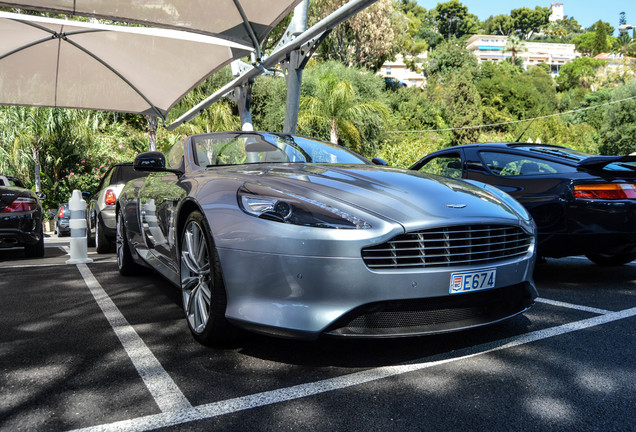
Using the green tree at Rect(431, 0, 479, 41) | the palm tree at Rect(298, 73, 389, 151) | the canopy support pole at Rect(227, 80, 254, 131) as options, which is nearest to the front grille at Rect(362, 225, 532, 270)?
the canopy support pole at Rect(227, 80, 254, 131)

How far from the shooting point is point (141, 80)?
1377 centimetres

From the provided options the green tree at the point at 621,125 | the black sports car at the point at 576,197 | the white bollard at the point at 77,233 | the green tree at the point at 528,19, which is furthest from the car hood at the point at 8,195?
the green tree at the point at 528,19

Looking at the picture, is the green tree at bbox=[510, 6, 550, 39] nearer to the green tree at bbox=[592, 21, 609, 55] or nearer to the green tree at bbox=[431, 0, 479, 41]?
the green tree at bbox=[592, 21, 609, 55]

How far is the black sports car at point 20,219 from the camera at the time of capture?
7.51 meters

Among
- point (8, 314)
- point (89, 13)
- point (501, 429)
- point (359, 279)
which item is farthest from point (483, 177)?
point (89, 13)

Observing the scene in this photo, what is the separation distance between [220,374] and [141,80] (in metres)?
12.2

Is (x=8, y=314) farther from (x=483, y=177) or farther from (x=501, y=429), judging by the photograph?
(x=483, y=177)

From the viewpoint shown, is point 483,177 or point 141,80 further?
point 141,80

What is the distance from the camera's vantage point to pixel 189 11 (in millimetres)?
9320

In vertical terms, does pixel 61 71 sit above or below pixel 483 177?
above

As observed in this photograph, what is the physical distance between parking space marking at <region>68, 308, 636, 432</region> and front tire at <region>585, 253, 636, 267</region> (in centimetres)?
272

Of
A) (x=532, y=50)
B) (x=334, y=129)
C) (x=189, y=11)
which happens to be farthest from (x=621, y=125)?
(x=532, y=50)

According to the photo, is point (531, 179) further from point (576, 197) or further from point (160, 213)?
point (160, 213)

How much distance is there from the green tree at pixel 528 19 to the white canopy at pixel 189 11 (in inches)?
7686
